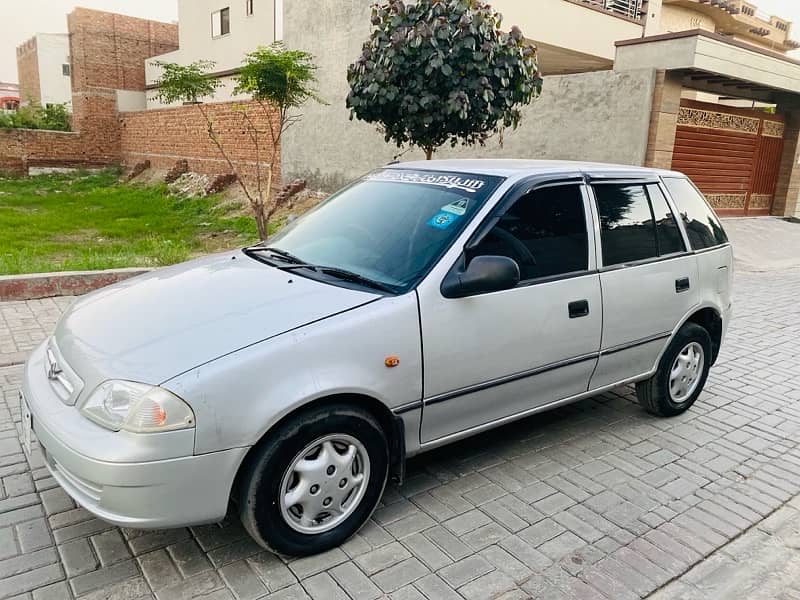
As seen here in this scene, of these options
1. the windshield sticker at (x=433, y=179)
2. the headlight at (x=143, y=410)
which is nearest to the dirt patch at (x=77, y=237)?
the windshield sticker at (x=433, y=179)

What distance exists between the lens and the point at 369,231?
142 inches

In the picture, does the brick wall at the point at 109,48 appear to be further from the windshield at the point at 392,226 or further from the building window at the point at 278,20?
the windshield at the point at 392,226

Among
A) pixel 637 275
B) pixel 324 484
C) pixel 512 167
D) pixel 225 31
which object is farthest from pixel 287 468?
pixel 225 31

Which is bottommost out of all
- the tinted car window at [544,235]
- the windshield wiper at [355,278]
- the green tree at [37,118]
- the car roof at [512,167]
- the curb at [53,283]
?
the curb at [53,283]

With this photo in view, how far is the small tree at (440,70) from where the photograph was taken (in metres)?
7.38

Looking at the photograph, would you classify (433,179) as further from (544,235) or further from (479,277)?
(479,277)

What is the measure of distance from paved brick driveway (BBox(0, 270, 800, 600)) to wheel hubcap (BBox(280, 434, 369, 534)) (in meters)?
0.19

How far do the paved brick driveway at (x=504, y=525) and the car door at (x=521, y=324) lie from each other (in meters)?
0.46

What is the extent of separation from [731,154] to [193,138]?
1702 centimetres

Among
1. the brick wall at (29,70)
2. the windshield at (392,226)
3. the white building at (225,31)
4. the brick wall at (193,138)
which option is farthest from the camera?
the brick wall at (29,70)

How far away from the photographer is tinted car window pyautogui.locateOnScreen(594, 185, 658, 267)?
13.0 feet

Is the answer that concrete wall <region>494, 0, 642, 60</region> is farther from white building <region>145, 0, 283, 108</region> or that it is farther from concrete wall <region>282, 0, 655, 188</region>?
white building <region>145, 0, 283, 108</region>

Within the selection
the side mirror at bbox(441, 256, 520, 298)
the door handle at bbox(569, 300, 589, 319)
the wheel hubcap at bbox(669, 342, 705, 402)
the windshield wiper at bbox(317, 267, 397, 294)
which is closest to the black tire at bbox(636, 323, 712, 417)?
the wheel hubcap at bbox(669, 342, 705, 402)

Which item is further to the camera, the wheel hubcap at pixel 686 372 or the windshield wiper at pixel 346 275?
the wheel hubcap at pixel 686 372
